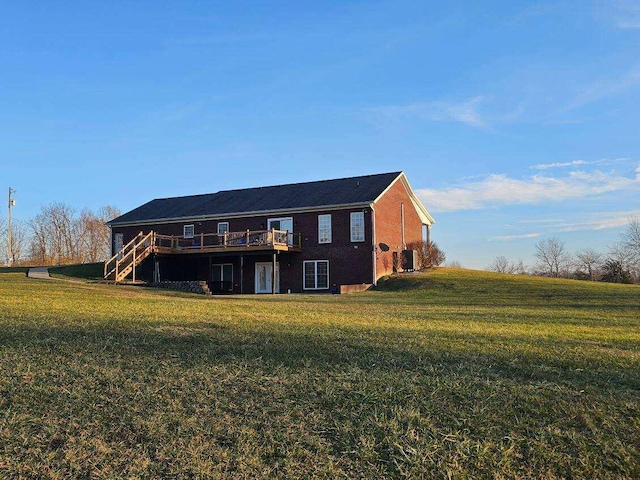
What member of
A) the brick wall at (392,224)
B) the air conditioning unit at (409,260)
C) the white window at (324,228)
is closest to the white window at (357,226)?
the brick wall at (392,224)

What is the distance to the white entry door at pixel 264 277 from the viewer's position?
29241 mm

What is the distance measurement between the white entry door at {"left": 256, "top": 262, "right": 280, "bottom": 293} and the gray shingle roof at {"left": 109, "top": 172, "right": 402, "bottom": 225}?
312cm

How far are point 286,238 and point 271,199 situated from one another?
3651 mm

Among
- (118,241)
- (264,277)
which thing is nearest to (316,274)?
(264,277)

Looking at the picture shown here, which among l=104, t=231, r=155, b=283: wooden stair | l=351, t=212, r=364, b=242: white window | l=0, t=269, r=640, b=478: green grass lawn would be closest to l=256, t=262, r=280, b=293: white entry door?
l=351, t=212, r=364, b=242: white window

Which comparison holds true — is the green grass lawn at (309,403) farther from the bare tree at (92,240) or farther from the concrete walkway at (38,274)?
the bare tree at (92,240)

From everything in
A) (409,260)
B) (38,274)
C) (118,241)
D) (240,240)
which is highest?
(118,241)

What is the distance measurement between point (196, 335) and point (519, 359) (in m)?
4.42

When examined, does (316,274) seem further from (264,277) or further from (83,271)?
(83,271)

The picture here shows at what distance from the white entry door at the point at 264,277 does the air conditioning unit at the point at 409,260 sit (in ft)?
23.9

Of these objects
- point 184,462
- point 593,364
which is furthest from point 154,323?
point 593,364

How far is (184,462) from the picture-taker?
148 inches

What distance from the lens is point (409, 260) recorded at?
3017 cm

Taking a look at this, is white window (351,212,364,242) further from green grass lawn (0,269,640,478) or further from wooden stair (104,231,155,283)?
green grass lawn (0,269,640,478)
